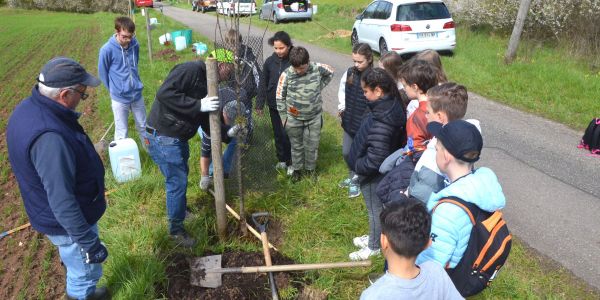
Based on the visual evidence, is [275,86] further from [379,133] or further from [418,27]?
[418,27]

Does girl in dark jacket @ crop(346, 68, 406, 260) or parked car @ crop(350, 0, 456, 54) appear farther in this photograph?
parked car @ crop(350, 0, 456, 54)

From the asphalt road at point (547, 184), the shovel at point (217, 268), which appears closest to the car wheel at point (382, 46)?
the asphalt road at point (547, 184)

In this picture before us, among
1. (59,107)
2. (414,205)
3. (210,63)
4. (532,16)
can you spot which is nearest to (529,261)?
(414,205)

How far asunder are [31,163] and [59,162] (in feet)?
0.70

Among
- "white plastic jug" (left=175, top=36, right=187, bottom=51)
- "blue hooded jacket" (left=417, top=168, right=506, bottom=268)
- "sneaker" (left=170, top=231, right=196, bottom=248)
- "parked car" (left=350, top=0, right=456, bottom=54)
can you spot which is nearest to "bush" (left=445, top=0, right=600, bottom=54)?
"parked car" (left=350, top=0, right=456, bottom=54)

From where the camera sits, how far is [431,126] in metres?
2.41

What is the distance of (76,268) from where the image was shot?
276 cm

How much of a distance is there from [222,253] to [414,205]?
7.42 feet

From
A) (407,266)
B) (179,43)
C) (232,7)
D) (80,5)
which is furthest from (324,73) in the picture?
(80,5)

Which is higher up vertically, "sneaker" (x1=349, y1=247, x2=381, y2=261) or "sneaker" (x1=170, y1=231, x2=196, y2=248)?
"sneaker" (x1=349, y1=247, x2=381, y2=261)

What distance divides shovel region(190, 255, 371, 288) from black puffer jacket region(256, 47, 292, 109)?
218 centimetres

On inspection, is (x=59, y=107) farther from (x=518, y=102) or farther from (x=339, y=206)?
(x=518, y=102)

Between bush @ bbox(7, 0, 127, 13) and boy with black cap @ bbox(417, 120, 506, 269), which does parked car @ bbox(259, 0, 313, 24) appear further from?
bush @ bbox(7, 0, 127, 13)

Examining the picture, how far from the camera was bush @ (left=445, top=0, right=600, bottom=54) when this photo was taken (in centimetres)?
1003
